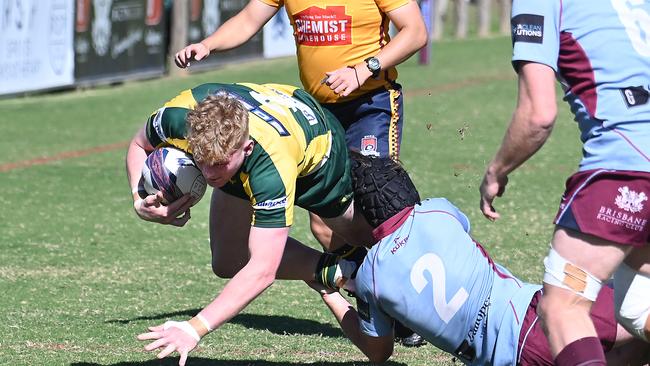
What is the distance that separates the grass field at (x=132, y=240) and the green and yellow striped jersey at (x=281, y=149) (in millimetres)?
709

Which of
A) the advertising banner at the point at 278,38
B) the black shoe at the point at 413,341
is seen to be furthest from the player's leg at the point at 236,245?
the advertising banner at the point at 278,38

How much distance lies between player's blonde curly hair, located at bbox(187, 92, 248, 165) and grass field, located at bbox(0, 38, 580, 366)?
1.32 metres

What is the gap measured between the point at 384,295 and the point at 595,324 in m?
0.81

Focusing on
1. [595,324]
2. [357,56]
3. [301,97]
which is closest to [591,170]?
[595,324]

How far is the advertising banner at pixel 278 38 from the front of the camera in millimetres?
21031

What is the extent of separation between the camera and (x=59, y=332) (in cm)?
567

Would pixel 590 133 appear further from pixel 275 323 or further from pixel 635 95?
pixel 275 323

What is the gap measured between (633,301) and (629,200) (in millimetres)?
418

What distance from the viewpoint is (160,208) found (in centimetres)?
488

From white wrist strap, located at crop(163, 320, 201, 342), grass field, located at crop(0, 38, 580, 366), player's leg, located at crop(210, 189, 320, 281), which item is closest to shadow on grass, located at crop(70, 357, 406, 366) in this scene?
grass field, located at crop(0, 38, 580, 366)

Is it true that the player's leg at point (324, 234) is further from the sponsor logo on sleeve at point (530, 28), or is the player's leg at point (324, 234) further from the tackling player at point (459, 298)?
the sponsor logo on sleeve at point (530, 28)

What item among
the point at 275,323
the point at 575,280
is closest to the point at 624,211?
the point at 575,280

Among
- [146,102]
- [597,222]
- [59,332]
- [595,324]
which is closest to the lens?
[597,222]

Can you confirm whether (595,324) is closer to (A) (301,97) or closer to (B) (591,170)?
→ (B) (591,170)
